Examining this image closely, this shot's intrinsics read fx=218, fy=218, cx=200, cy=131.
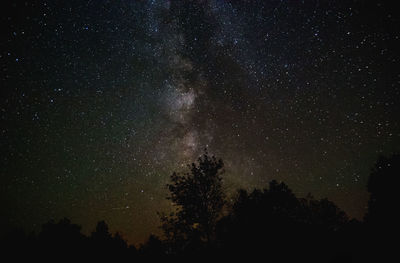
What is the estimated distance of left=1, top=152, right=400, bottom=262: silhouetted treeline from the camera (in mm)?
14289

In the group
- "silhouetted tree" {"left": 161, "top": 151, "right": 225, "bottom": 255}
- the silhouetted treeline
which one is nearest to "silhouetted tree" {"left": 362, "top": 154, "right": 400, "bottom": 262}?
the silhouetted treeline

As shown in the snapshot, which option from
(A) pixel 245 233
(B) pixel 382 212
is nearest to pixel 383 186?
(B) pixel 382 212

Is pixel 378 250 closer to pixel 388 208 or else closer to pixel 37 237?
pixel 388 208

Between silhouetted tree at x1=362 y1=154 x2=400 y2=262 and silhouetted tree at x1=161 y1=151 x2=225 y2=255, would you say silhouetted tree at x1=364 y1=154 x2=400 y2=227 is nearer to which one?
silhouetted tree at x1=362 y1=154 x2=400 y2=262

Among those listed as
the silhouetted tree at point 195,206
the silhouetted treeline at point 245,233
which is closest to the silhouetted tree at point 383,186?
the silhouetted treeline at point 245,233

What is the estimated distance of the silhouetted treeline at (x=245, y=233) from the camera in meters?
14.3

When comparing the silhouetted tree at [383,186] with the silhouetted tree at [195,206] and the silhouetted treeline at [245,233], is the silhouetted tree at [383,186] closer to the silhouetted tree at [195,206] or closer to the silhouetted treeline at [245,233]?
the silhouetted treeline at [245,233]

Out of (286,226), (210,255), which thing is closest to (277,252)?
(286,226)

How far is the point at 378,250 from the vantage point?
45.7 feet

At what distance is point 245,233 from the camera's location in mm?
16125

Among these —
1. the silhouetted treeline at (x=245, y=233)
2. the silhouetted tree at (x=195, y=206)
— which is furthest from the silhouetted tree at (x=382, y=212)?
the silhouetted tree at (x=195, y=206)

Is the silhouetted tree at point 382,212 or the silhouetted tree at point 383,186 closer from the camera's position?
the silhouetted tree at point 382,212

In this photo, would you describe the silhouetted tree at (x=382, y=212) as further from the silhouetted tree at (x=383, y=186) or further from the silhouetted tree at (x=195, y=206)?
the silhouetted tree at (x=195, y=206)

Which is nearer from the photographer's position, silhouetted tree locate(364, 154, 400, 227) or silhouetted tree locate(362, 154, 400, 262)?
silhouetted tree locate(362, 154, 400, 262)
